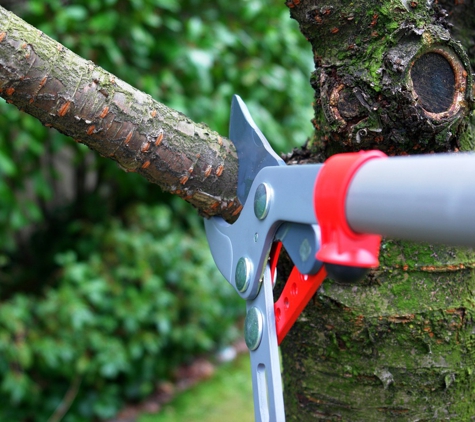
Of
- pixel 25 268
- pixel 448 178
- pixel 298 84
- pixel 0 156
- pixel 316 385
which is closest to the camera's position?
pixel 448 178

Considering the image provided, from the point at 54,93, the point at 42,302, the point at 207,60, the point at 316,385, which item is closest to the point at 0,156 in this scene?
the point at 42,302

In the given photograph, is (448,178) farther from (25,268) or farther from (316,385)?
(25,268)

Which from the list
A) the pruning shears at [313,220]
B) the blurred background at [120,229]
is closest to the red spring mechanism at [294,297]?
the pruning shears at [313,220]

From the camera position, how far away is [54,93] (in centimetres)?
70

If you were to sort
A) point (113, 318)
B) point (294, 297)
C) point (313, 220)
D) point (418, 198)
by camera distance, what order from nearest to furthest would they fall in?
point (418, 198)
point (313, 220)
point (294, 297)
point (113, 318)

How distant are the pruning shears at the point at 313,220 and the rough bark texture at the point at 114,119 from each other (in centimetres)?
4

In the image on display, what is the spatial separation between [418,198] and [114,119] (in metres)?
0.48

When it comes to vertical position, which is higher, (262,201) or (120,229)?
(262,201)

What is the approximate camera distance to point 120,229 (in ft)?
8.23

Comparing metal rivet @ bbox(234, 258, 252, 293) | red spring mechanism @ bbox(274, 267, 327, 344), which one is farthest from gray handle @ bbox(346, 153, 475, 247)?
metal rivet @ bbox(234, 258, 252, 293)

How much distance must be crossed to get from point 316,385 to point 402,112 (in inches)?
17.8

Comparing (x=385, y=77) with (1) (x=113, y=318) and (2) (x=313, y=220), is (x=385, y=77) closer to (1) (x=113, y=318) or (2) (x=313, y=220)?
(2) (x=313, y=220)

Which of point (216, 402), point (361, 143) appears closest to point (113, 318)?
point (216, 402)

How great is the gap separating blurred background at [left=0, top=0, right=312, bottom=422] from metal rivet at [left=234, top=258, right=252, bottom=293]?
4.76 ft
